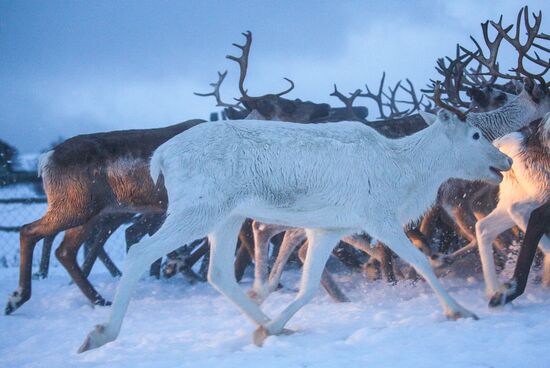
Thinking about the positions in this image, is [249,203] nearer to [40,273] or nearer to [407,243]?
[407,243]

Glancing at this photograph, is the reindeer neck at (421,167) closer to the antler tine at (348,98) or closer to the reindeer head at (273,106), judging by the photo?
the reindeer head at (273,106)


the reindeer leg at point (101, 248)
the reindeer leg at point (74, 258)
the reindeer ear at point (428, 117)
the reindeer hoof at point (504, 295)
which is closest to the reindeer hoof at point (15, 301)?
the reindeer leg at point (74, 258)

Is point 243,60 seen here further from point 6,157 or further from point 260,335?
point 6,157

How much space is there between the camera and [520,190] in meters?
5.35

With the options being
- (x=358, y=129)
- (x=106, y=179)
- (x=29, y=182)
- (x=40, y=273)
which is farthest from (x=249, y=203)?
(x=29, y=182)

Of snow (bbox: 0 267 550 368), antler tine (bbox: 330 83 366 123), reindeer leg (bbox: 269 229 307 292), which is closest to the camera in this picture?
snow (bbox: 0 267 550 368)

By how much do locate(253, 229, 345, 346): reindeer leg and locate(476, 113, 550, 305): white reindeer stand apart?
142cm

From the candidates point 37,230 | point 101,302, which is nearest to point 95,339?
point 101,302

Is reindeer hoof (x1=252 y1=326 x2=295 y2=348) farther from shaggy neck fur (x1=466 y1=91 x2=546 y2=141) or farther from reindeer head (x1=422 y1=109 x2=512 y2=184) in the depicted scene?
shaggy neck fur (x1=466 y1=91 x2=546 y2=141)

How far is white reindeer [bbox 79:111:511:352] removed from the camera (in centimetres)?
405

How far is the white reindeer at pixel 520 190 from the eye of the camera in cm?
522

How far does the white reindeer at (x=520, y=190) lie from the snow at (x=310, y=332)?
1.12 ft

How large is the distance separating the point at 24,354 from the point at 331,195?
7.47ft

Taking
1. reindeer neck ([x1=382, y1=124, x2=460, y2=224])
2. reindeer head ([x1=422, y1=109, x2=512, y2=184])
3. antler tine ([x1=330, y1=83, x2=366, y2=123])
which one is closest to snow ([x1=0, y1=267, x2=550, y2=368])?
reindeer neck ([x1=382, y1=124, x2=460, y2=224])
